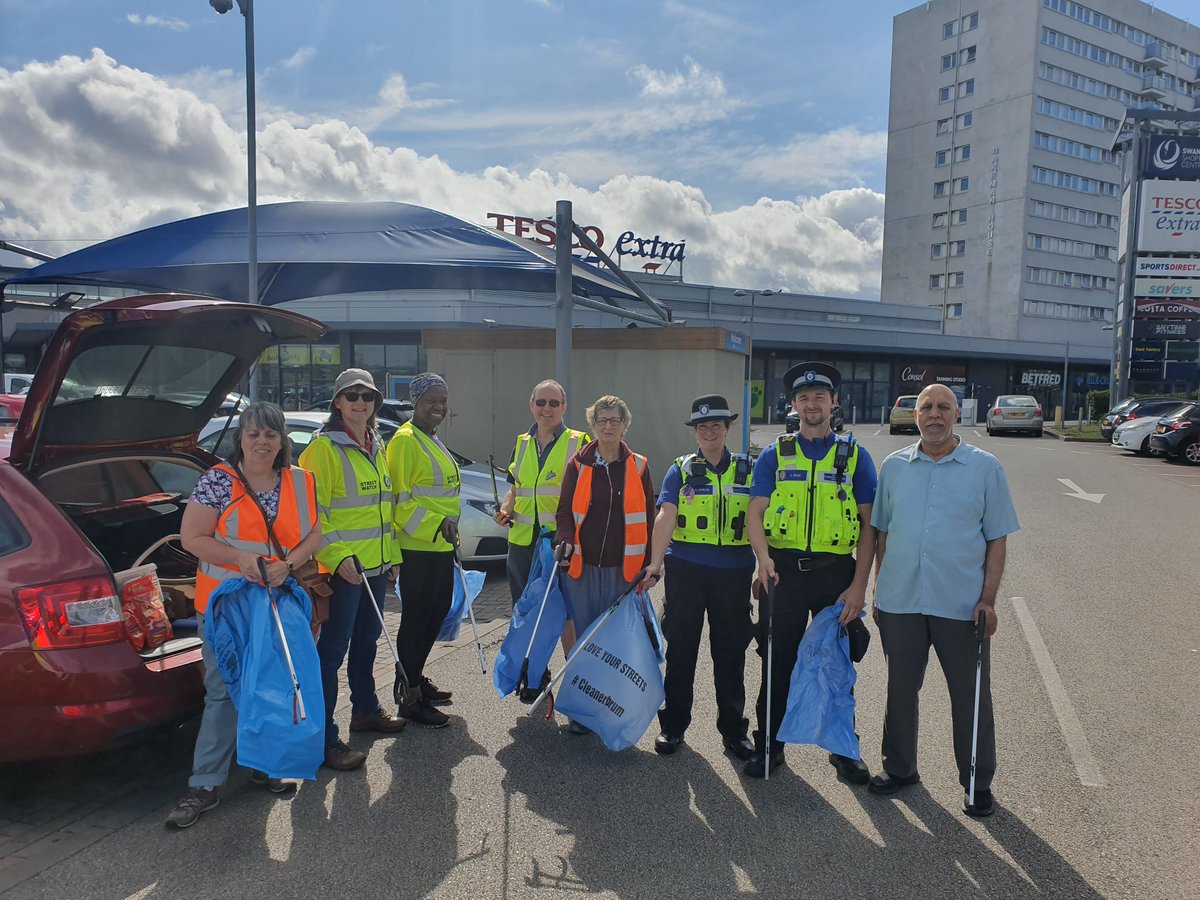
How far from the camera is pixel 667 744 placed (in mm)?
4098

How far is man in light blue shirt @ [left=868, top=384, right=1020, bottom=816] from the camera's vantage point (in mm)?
3504

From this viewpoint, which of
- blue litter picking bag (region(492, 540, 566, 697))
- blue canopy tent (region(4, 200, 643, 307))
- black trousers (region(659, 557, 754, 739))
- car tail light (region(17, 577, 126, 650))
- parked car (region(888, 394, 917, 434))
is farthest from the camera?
parked car (region(888, 394, 917, 434))

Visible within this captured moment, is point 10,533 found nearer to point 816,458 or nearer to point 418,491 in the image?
point 418,491

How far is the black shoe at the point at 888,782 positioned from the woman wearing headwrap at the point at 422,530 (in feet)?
7.04

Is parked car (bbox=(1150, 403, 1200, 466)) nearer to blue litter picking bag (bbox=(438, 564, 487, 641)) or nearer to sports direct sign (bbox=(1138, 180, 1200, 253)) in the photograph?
sports direct sign (bbox=(1138, 180, 1200, 253))

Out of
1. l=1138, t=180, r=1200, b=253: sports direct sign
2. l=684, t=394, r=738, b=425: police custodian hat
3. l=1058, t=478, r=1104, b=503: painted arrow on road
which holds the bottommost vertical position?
l=1058, t=478, r=1104, b=503: painted arrow on road

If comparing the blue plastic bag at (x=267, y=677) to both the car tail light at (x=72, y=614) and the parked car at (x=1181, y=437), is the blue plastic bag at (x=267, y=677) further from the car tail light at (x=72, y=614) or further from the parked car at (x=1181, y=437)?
the parked car at (x=1181, y=437)

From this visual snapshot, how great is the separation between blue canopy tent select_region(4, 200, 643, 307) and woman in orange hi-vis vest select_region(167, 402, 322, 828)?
542 cm

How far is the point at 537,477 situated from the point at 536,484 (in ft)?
0.14

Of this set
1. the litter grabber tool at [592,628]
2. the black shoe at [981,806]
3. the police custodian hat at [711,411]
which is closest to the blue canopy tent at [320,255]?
the police custodian hat at [711,411]

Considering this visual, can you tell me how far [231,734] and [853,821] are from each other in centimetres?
261

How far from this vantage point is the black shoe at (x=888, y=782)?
3666mm

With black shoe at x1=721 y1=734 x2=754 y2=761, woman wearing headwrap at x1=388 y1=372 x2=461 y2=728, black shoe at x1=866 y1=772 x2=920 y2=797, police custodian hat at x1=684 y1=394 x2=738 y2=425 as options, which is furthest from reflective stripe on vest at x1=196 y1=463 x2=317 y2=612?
black shoe at x1=866 y1=772 x2=920 y2=797

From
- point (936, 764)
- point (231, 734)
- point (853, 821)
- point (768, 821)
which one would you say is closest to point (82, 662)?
point (231, 734)
